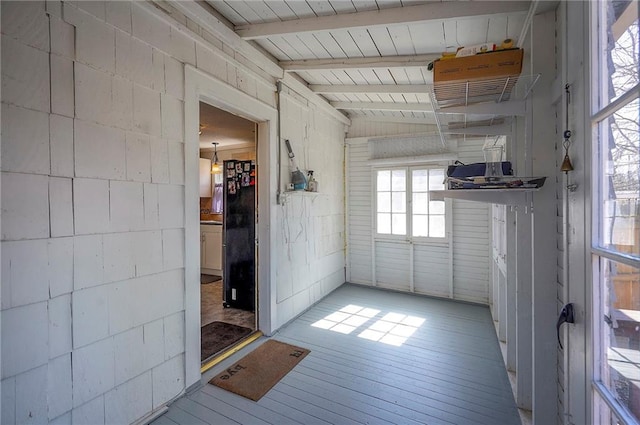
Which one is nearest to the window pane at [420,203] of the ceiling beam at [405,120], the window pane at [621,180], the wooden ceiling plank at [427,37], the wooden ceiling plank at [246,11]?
the ceiling beam at [405,120]

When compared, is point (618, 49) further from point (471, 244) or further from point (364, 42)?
point (471, 244)

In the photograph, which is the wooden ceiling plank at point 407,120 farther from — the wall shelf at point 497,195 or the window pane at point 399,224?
the wall shelf at point 497,195

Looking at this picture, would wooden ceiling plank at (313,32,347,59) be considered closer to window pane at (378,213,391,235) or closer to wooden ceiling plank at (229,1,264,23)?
wooden ceiling plank at (229,1,264,23)

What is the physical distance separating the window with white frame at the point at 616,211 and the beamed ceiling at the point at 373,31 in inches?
41.3

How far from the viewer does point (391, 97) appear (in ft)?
12.3

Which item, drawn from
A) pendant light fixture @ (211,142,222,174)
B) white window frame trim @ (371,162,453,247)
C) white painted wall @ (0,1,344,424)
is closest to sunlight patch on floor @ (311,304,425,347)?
white window frame trim @ (371,162,453,247)

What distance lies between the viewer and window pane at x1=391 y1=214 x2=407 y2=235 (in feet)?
15.5

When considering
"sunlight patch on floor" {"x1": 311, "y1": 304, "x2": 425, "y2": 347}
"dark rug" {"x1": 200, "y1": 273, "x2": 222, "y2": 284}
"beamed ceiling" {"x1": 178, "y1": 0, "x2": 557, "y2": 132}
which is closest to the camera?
"beamed ceiling" {"x1": 178, "y1": 0, "x2": 557, "y2": 132}

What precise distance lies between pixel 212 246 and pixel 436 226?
4057mm

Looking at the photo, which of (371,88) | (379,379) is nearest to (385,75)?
(371,88)

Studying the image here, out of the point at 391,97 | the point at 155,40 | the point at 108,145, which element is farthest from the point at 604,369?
the point at 391,97

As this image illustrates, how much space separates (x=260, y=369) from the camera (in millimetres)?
2512

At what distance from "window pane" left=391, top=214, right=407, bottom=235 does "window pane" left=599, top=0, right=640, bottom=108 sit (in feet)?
12.7

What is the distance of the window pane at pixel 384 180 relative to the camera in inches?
190
